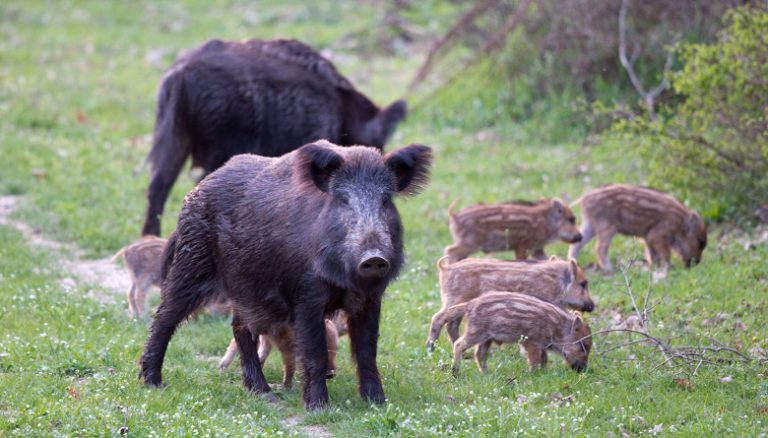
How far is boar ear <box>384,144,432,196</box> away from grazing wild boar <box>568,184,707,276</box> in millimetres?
3401

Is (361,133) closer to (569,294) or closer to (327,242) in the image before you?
(569,294)

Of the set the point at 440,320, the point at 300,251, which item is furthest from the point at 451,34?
the point at 300,251

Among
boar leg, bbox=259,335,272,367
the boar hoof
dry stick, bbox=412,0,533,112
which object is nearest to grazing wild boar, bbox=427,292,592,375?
the boar hoof

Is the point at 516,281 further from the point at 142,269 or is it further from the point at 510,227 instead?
the point at 142,269

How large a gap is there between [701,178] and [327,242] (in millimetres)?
5504

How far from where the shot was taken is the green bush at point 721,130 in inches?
394

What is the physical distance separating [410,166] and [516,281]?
1837mm

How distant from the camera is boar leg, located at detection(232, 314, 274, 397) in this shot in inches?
284

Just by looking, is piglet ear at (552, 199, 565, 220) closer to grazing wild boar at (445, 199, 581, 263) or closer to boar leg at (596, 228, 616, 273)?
grazing wild boar at (445, 199, 581, 263)

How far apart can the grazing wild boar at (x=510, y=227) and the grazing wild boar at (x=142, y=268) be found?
8.81ft

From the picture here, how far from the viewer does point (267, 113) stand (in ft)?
34.4

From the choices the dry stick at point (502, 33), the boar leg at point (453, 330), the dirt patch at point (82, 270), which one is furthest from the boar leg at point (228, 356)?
the dry stick at point (502, 33)

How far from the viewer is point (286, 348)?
736 cm

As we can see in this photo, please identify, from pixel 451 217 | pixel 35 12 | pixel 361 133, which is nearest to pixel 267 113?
pixel 361 133
